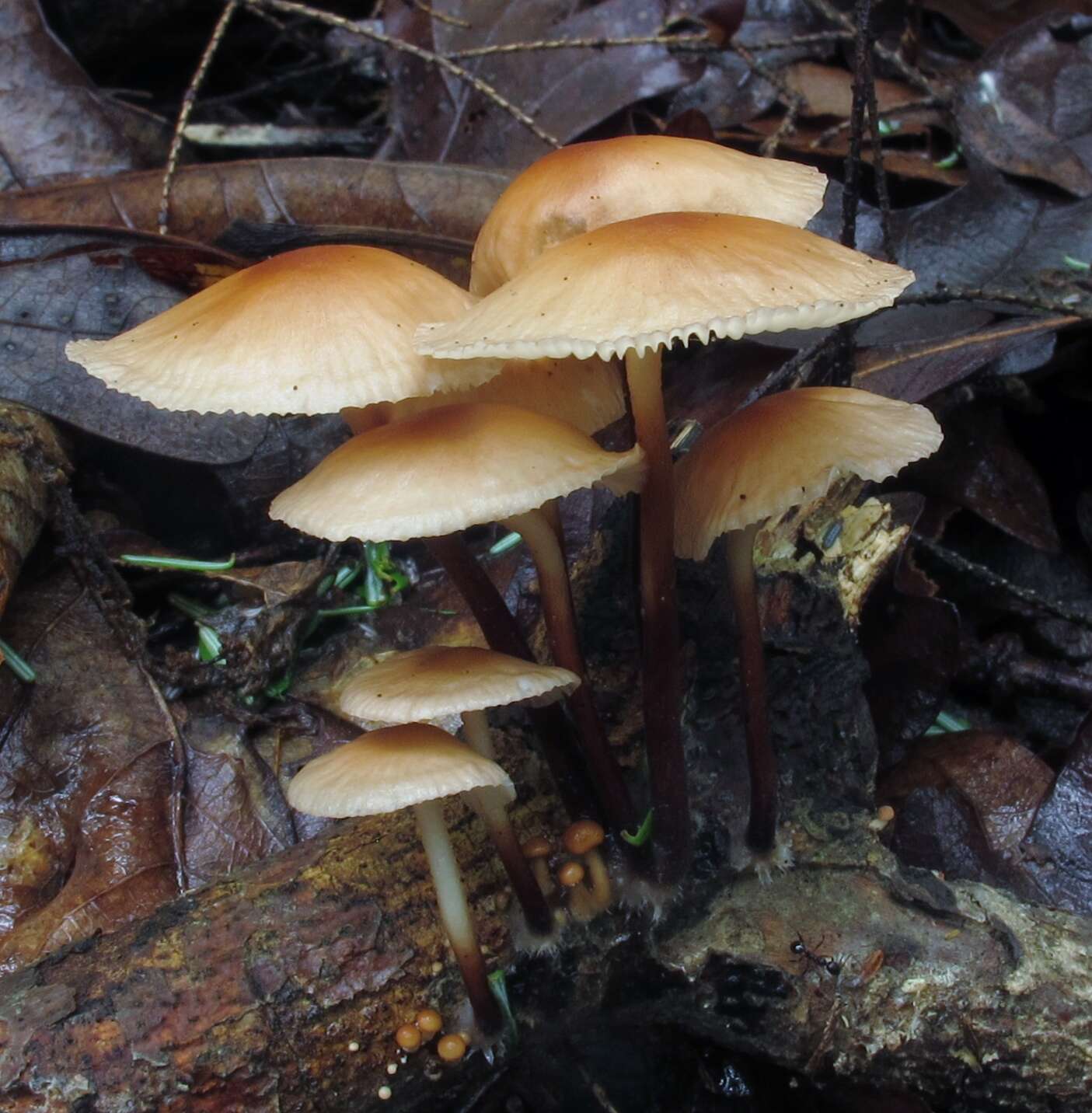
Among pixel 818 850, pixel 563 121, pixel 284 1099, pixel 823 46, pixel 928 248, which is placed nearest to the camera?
pixel 284 1099

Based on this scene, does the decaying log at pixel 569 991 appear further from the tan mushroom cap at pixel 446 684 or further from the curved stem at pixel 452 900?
the tan mushroom cap at pixel 446 684

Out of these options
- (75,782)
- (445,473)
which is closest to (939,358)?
(445,473)

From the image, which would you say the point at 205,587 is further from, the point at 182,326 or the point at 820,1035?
the point at 820,1035

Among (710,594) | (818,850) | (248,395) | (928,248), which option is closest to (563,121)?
(928,248)

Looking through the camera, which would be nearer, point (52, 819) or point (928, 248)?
point (52, 819)

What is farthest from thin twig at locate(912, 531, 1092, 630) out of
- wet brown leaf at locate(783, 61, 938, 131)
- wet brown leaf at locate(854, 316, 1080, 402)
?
wet brown leaf at locate(783, 61, 938, 131)

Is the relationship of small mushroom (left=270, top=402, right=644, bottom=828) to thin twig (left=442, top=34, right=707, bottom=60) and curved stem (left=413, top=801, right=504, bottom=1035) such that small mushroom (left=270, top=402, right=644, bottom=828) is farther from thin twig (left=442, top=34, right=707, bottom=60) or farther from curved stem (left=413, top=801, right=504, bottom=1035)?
thin twig (left=442, top=34, right=707, bottom=60)
